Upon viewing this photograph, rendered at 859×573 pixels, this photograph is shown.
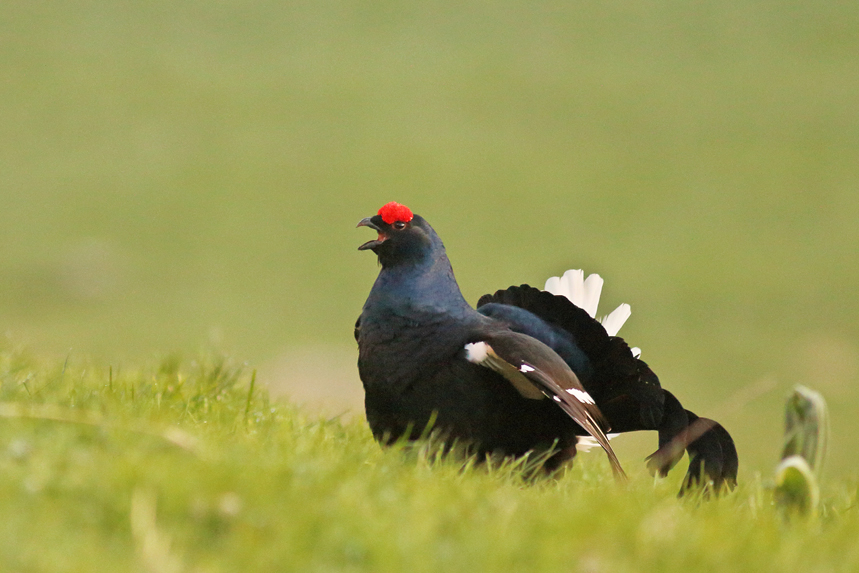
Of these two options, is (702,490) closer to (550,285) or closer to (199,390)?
(550,285)

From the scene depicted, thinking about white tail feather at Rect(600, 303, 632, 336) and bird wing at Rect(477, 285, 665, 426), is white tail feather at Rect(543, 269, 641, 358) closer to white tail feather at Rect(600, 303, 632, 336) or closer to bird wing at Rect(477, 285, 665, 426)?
white tail feather at Rect(600, 303, 632, 336)

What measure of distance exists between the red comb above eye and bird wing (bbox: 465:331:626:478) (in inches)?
35.2

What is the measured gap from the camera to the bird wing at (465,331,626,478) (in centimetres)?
407

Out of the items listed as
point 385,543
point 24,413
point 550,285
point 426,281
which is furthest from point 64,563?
point 550,285

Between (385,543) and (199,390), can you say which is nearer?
(385,543)

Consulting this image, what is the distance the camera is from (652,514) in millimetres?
2877

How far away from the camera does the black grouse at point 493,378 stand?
4.21m

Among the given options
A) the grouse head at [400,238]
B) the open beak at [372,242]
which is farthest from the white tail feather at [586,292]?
the open beak at [372,242]

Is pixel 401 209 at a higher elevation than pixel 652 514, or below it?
higher

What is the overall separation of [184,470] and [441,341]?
6.23 feet

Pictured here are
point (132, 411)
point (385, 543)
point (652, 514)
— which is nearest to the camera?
point (385, 543)

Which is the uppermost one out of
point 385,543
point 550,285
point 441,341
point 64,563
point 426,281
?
point 550,285

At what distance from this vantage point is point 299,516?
2490 millimetres

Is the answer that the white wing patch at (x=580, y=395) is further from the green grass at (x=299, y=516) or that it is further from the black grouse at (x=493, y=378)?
the green grass at (x=299, y=516)
